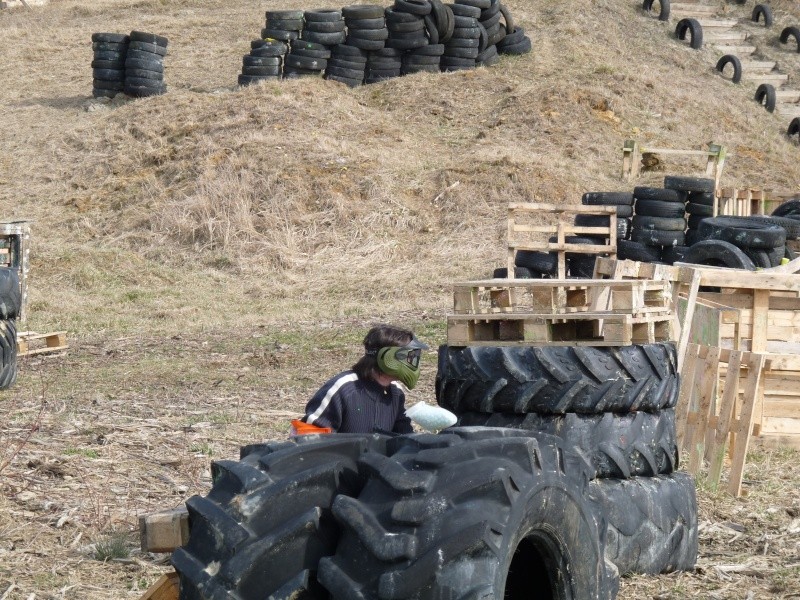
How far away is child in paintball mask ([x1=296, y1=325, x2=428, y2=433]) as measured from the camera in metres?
5.68

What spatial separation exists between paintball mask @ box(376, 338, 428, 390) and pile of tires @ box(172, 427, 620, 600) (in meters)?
1.27

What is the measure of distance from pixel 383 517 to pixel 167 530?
0.89 metres

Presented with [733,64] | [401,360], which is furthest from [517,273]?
[733,64]

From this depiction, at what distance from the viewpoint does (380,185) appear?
74.9 feet

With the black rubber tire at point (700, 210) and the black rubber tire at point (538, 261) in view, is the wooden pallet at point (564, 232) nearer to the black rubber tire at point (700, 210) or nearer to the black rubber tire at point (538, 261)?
the black rubber tire at point (538, 261)

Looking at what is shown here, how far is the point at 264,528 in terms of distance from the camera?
3.97m

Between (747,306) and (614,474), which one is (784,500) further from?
(747,306)

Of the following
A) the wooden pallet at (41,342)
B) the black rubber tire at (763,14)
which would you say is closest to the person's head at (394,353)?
the wooden pallet at (41,342)

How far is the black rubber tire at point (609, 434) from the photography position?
20.7 ft

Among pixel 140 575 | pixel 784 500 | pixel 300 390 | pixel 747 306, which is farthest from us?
pixel 300 390

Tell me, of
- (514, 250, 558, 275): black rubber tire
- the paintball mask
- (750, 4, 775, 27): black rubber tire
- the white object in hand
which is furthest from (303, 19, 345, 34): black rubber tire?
the white object in hand

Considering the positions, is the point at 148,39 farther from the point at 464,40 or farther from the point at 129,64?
the point at 464,40

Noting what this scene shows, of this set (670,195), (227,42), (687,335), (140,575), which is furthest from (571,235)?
(227,42)

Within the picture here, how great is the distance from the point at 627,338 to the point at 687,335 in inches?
94.1
